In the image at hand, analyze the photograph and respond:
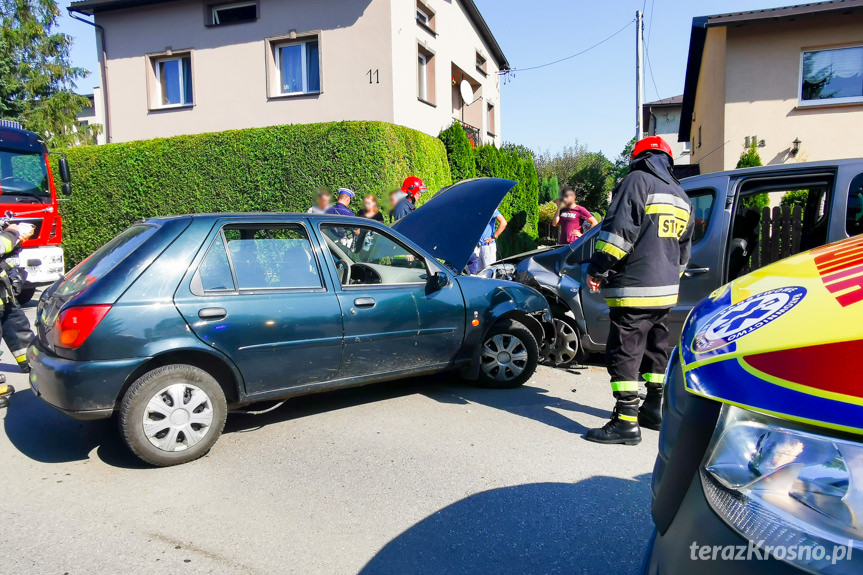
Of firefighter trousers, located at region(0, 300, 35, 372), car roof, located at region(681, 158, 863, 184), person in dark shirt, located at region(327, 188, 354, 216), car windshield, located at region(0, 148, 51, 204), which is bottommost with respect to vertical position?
firefighter trousers, located at region(0, 300, 35, 372)

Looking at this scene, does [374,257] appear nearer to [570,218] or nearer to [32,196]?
[570,218]

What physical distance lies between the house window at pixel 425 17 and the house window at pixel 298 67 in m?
2.86

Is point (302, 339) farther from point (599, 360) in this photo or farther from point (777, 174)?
point (777, 174)

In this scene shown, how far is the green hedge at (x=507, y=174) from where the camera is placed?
1509cm

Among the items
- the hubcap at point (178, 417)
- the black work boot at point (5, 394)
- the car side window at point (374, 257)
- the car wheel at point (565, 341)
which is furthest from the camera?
the car wheel at point (565, 341)

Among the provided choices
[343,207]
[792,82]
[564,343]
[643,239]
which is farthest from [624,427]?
[792,82]

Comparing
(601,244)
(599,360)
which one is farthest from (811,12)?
(601,244)

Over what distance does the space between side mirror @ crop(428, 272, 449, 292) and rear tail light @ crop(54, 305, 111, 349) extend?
7.36ft

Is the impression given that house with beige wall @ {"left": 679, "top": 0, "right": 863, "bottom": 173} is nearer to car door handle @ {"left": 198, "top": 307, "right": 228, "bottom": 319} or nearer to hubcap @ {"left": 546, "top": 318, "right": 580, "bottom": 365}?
hubcap @ {"left": 546, "top": 318, "right": 580, "bottom": 365}

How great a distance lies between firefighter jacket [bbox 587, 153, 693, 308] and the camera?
153 inches

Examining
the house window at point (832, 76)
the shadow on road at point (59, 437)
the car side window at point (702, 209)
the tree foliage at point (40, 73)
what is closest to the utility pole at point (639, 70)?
the house window at point (832, 76)

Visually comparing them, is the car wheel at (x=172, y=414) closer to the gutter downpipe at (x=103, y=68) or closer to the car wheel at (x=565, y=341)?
the car wheel at (x=565, y=341)

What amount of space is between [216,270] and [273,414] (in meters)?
1.34

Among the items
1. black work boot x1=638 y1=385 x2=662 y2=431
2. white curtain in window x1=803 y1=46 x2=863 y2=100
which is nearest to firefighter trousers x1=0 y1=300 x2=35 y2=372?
black work boot x1=638 y1=385 x2=662 y2=431
